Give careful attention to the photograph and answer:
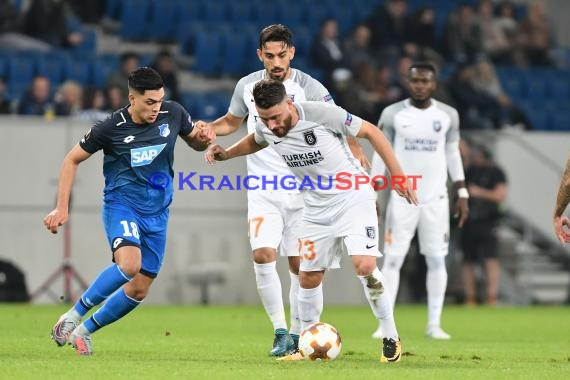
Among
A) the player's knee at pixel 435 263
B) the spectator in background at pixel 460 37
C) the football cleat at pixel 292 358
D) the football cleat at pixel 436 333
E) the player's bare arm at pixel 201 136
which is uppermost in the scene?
the spectator in background at pixel 460 37

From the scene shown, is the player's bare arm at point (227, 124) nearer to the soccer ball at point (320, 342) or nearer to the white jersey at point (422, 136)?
the soccer ball at point (320, 342)

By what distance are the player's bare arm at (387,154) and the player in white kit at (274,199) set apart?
2.17 ft

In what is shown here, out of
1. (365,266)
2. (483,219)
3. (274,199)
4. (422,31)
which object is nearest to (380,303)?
(365,266)

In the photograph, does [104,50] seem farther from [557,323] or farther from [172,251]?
[557,323]

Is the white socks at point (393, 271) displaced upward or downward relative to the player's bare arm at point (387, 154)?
downward

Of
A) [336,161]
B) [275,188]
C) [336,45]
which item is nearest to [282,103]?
[336,161]

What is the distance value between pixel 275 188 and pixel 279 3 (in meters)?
13.2

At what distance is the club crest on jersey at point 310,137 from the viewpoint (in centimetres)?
895

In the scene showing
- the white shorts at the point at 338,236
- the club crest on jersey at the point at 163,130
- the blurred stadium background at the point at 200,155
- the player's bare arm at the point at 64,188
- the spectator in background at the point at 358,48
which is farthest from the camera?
the spectator in background at the point at 358,48

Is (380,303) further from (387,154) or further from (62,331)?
(62,331)

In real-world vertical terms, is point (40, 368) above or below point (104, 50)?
below

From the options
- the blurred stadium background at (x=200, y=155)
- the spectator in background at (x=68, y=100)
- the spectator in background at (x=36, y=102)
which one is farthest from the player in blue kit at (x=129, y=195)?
the spectator in background at (x=36, y=102)

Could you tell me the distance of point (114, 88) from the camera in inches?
705

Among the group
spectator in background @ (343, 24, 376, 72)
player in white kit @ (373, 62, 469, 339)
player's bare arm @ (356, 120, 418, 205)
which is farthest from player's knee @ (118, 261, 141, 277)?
spectator in background @ (343, 24, 376, 72)
